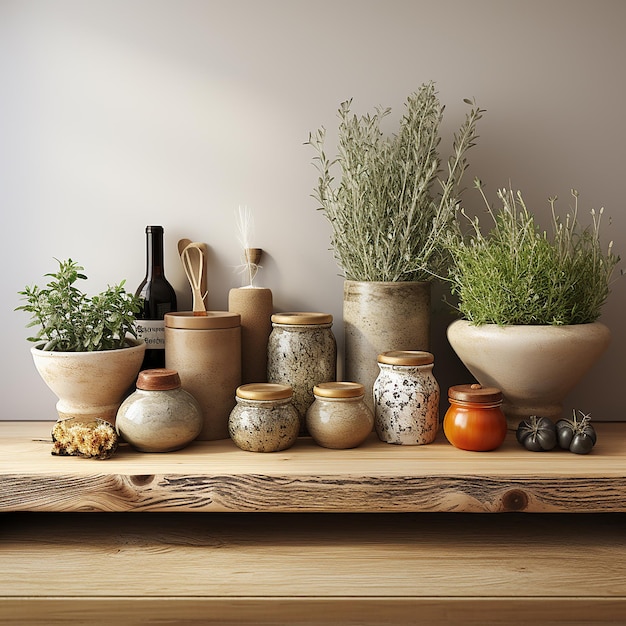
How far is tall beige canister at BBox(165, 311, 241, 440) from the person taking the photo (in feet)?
3.23

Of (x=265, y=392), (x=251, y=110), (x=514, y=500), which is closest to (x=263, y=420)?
(x=265, y=392)

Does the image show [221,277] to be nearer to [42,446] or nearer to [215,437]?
[215,437]

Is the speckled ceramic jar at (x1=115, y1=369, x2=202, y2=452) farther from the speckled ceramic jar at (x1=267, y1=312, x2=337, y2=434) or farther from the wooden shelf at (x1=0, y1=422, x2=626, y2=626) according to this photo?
the speckled ceramic jar at (x1=267, y1=312, x2=337, y2=434)

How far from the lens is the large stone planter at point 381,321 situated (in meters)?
1.02

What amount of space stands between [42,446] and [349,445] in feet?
1.56

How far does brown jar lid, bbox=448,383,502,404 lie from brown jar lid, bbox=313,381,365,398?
0.14 metres

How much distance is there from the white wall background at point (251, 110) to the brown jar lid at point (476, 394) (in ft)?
0.76

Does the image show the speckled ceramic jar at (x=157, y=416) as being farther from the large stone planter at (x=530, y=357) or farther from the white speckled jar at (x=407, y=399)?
the large stone planter at (x=530, y=357)

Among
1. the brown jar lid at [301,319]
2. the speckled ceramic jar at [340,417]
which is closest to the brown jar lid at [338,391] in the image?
the speckled ceramic jar at [340,417]

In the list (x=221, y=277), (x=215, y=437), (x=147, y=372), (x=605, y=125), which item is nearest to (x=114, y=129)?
(x=221, y=277)

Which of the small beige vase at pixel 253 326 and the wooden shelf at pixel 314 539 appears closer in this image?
the wooden shelf at pixel 314 539

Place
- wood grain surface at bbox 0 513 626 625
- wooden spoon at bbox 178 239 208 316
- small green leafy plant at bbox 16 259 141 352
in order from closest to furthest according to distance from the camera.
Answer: wood grain surface at bbox 0 513 626 625, small green leafy plant at bbox 16 259 141 352, wooden spoon at bbox 178 239 208 316

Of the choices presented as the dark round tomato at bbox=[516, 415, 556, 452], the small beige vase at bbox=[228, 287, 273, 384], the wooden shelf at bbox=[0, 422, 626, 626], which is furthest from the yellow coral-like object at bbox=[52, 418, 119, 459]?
the dark round tomato at bbox=[516, 415, 556, 452]

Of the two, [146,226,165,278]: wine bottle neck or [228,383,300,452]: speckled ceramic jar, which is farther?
[146,226,165,278]: wine bottle neck
